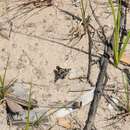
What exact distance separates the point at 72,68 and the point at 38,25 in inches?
12.6

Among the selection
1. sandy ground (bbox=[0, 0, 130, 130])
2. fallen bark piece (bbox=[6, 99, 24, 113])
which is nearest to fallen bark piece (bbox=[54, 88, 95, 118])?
sandy ground (bbox=[0, 0, 130, 130])

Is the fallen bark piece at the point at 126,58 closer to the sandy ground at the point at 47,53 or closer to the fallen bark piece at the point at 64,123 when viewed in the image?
the sandy ground at the point at 47,53

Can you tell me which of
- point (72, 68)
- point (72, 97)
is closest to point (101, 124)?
point (72, 97)

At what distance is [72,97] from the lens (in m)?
2.15

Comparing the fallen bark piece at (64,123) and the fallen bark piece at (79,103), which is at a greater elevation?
the fallen bark piece at (79,103)

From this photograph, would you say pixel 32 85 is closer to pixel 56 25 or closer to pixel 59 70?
pixel 59 70

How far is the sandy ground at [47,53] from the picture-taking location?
2135mm

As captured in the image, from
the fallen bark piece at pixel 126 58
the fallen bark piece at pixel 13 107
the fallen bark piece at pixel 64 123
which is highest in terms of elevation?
the fallen bark piece at pixel 126 58

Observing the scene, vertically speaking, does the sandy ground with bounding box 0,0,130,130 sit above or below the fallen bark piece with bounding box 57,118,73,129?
above

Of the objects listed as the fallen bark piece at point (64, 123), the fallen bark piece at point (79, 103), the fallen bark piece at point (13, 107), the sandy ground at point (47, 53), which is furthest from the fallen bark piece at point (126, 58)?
the fallen bark piece at point (13, 107)

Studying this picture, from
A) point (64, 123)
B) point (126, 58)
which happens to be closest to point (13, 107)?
point (64, 123)

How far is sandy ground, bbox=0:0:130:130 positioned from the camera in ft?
7.00

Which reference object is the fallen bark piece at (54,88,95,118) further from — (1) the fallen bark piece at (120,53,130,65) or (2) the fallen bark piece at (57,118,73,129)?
(1) the fallen bark piece at (120,53,130,65)

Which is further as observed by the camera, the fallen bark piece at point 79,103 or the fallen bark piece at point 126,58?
the fallen bark piece at point 126,58
